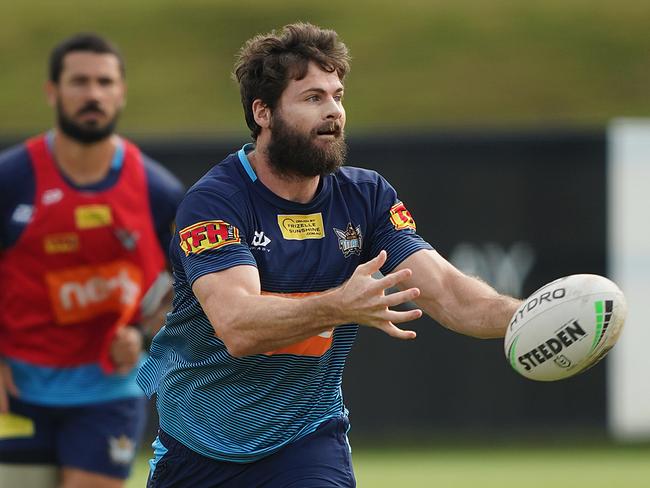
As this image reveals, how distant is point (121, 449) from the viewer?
25.1 feet

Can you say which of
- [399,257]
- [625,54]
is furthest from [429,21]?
[399,257]

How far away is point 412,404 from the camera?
1226 centimetres

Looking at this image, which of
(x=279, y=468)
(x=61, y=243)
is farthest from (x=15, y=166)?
(x=279, y=468)

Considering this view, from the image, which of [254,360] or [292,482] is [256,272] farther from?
[292,482]

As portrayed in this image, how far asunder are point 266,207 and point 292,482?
1040 millimetres

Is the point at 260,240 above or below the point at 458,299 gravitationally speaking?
above

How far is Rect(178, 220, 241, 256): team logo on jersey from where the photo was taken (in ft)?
16.8

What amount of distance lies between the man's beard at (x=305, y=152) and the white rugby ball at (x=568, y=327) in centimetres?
94

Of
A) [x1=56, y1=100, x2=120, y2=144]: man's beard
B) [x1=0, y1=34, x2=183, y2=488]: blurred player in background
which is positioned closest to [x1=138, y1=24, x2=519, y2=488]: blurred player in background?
[x1=0, y1=34, x2=183, y2=488]: blurred player in background

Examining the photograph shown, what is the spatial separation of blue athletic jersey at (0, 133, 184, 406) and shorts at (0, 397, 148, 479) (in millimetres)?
58

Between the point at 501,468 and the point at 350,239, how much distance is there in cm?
629

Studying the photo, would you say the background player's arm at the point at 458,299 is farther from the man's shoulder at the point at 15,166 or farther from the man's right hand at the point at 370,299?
the man's shoulder at the point at 15,166

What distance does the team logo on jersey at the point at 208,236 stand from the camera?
201 inches

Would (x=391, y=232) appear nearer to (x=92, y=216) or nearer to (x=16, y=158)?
(x=92, y=216)
